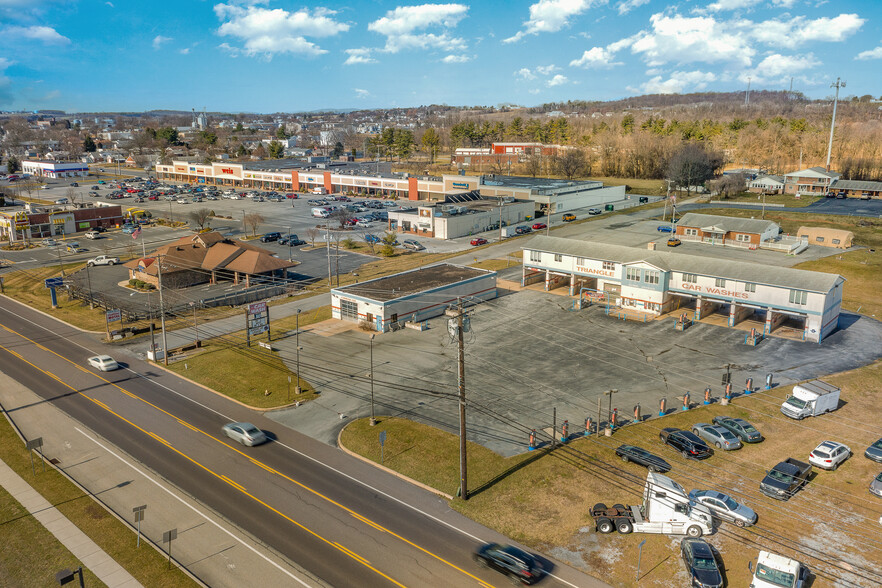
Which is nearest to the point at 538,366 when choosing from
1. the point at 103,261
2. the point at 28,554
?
the point at 28,554

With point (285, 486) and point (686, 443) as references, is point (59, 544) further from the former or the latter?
point (686, 443)

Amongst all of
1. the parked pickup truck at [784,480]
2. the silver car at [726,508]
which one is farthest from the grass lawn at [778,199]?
the silver car at [726,508]

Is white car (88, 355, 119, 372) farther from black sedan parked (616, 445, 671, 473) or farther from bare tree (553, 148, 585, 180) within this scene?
bare tree (553, 148, 585, 180)

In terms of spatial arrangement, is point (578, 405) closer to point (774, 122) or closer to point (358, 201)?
point (358, 201)

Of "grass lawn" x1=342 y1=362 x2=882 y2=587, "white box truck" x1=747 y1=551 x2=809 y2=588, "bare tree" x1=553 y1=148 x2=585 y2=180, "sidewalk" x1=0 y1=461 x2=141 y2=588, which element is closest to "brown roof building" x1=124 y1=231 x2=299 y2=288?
"sidewalk" x1=0 y1=461 x2=141 y2=588

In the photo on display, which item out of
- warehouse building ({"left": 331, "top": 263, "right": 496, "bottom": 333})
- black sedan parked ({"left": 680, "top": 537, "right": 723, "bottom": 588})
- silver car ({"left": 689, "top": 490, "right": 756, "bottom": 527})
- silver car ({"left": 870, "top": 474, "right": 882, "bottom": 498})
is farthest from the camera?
warehouse building ({"left": 331, "top": 263, "right": 496, "bottom": 333})

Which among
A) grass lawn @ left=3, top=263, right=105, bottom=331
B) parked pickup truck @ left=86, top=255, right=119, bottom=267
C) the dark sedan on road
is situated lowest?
the dark sedan on road
